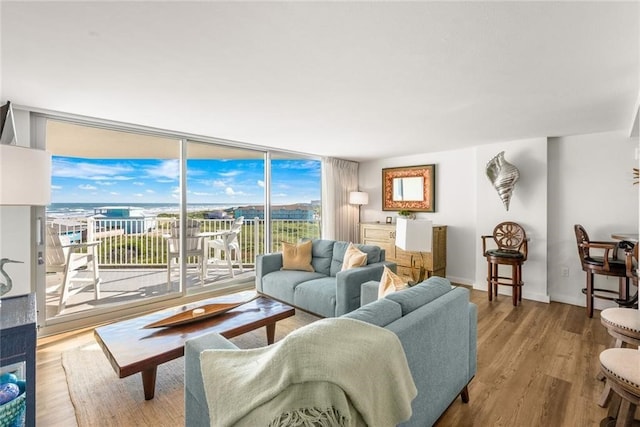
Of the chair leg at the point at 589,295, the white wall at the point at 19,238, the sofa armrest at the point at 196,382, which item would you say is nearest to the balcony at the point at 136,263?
the white wall at the point at 19,238

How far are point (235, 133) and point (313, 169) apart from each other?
7.72 feet

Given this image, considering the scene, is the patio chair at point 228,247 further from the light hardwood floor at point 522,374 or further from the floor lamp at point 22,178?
the floor lamp at point 22,178

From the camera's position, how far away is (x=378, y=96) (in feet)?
8.08

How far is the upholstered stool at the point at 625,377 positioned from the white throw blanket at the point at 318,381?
1103 millimetres

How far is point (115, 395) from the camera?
204cm

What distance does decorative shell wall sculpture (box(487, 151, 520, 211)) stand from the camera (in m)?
3.98

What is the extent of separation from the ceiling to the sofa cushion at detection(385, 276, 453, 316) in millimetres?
1387

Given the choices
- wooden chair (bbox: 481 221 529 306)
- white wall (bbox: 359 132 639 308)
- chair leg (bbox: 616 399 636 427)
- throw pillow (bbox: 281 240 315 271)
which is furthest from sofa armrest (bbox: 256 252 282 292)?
chair leg (bbox: 616 399 636 427)

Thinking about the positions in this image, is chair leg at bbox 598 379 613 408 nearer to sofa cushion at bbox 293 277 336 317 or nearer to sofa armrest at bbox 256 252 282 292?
sofa cushion at bbox 293 277 336 317

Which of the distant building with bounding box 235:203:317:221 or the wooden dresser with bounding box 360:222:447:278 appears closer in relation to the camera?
the wooden dresser with bounding box 360:222:447:278

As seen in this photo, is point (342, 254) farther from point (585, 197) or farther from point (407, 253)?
point (585, 197)

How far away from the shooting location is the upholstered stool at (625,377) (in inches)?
54.4

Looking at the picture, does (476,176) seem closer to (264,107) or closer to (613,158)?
(613,158)

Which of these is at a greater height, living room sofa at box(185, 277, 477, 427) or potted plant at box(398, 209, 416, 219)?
potted plant at box(398, 209, 416, 219)
